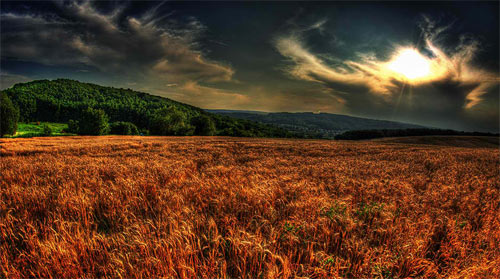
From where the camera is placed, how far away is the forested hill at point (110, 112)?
274 feet

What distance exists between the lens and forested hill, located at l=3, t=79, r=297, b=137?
83625 mm

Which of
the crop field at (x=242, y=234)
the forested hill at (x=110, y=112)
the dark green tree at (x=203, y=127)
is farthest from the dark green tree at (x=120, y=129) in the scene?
the crop field at (x=242, y=234)

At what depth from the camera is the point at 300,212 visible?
10.7ft

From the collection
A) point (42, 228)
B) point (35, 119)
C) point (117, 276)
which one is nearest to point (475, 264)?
point (117, 276)

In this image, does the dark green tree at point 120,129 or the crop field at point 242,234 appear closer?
the crop field at point 242,234

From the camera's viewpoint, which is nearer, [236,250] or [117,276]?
[117,276]

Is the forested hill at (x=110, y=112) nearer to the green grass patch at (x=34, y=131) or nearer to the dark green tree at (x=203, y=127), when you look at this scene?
the dark green tree at (x=203, y=127)

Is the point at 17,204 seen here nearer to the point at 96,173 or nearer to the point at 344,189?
the point at 96,173

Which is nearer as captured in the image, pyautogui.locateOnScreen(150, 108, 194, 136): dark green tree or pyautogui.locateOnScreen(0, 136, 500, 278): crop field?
pyautogui.locateOnScreen(0, 136, 500, 278): crop field

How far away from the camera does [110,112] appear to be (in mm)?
146000

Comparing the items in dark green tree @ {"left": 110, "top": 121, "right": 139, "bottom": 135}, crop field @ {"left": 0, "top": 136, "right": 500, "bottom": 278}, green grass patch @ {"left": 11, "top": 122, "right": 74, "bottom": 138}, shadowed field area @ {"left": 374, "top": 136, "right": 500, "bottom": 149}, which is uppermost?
shadowed field area @ {"left": 374, "top": 136, "right": 500, "bottom": 149}

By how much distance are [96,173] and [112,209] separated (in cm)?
357

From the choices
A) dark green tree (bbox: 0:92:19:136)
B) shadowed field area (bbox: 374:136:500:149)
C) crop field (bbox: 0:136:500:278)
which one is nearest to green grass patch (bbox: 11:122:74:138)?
dark green tree (bbox: 0:92:19:136)

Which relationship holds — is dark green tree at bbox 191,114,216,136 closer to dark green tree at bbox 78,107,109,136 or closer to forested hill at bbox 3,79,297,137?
forested hill at bbox 3,79,297,137
